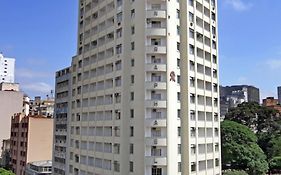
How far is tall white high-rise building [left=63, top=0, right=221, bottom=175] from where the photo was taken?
1395 inches

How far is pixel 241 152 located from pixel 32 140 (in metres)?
41.5

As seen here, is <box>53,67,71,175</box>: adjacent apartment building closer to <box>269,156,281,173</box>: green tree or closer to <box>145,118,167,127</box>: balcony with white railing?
<box>145,118,167,127</box>: balcony with white railing

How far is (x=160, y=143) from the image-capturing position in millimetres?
34625

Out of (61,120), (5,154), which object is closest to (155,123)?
(61,120)

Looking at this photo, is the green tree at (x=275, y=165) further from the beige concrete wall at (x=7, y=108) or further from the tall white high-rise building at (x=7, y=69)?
the tall white high-rise building at (x=7, y=69)

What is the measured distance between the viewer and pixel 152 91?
118ft

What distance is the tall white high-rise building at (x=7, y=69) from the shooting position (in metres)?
166

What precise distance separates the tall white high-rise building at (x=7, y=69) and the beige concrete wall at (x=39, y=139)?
102417mm

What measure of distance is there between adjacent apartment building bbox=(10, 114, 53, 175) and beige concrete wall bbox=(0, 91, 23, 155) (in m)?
9.55

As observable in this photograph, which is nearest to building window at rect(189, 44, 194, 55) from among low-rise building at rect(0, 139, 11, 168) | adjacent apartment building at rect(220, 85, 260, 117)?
low-rise building at rect(0, 139, 11, 168)

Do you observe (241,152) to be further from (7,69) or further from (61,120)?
(7,69)

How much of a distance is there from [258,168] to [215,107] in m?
18.0

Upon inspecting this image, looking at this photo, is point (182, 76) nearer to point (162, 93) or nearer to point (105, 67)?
point (162, 93)

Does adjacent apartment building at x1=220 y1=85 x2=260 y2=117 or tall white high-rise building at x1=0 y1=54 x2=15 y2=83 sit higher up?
tall white high-rise building at x1=0 y1=54 x2=15 y2=83
